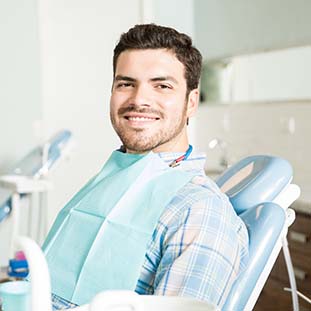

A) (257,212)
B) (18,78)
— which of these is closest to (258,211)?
(257,212)

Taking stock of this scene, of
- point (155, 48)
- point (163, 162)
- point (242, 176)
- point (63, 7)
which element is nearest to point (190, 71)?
point (155, 48)

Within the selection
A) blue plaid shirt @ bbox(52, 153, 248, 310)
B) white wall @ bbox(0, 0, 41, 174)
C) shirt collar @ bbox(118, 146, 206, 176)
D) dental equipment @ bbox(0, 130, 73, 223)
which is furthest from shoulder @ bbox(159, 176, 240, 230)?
white wall @ bbox(0, 0, 41, 174)

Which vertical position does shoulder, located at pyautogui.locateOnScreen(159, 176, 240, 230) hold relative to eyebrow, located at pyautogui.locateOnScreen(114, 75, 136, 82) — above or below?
below

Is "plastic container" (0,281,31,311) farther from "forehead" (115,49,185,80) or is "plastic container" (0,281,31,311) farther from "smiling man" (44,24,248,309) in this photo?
"forehead" (115,49,185,80)

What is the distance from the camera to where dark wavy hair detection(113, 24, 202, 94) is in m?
1.14

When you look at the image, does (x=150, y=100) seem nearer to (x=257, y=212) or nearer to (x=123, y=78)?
(x=123, y=78)

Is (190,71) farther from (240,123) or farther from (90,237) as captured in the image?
(240,123)

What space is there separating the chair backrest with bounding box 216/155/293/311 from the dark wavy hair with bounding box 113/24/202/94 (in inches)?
10.7

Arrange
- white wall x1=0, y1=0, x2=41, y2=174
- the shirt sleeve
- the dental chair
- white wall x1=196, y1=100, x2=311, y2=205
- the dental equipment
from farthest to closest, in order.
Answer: white wall x1=0, y1=0, x2=41, y2=174
the dental equipment
white wall x1=196, y1=100, x2=311, y2=205
the shirt sleeve
the dental chair

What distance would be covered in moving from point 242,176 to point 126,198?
15.3 inches

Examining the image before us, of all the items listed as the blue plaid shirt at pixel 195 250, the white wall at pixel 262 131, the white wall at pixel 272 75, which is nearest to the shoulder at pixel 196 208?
the blue plaid shirt at pixel 195 250

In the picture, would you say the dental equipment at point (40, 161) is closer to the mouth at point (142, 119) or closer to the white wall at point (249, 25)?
the white wall at point (249, 25)

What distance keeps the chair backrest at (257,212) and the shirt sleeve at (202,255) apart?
0.02 metres

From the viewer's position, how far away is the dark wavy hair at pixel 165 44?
44.7 inches
